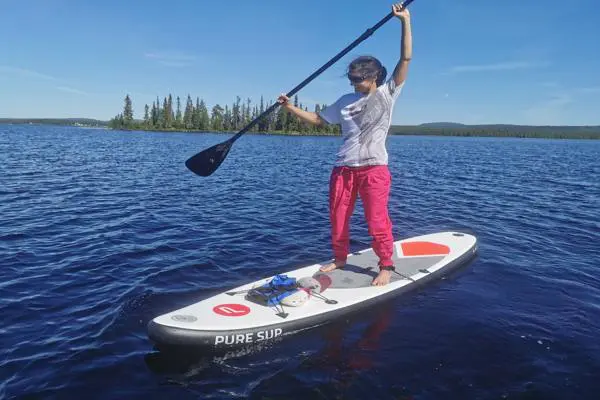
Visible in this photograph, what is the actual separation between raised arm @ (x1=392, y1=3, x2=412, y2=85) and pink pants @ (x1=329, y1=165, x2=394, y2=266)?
1485 millimetres

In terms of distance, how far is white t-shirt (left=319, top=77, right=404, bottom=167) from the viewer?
639 cm

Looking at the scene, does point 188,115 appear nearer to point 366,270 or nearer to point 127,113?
point 127,113

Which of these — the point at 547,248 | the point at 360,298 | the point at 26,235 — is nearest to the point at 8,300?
the point at 26,235

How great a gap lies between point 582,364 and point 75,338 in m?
6.76

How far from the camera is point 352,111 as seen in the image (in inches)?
261

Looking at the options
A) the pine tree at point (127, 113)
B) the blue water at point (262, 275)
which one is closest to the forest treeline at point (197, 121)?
the pine tree at point (127, 113)

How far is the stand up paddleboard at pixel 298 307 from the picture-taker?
17.6 feet

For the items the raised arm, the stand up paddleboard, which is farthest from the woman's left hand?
the stand up paddleboard

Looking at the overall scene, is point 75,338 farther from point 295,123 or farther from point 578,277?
point 295,123

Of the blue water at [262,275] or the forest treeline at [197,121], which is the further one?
the forest treeline at [197,121]

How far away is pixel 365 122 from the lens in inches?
258

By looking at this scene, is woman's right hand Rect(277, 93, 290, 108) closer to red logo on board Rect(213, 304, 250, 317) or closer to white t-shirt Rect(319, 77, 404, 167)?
white t-shirt Rect(319, 77, 404, 167)

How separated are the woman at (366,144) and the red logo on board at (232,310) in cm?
215

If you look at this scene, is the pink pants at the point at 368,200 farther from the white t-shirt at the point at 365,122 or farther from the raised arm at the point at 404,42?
the raised arm at the point at 404,42
